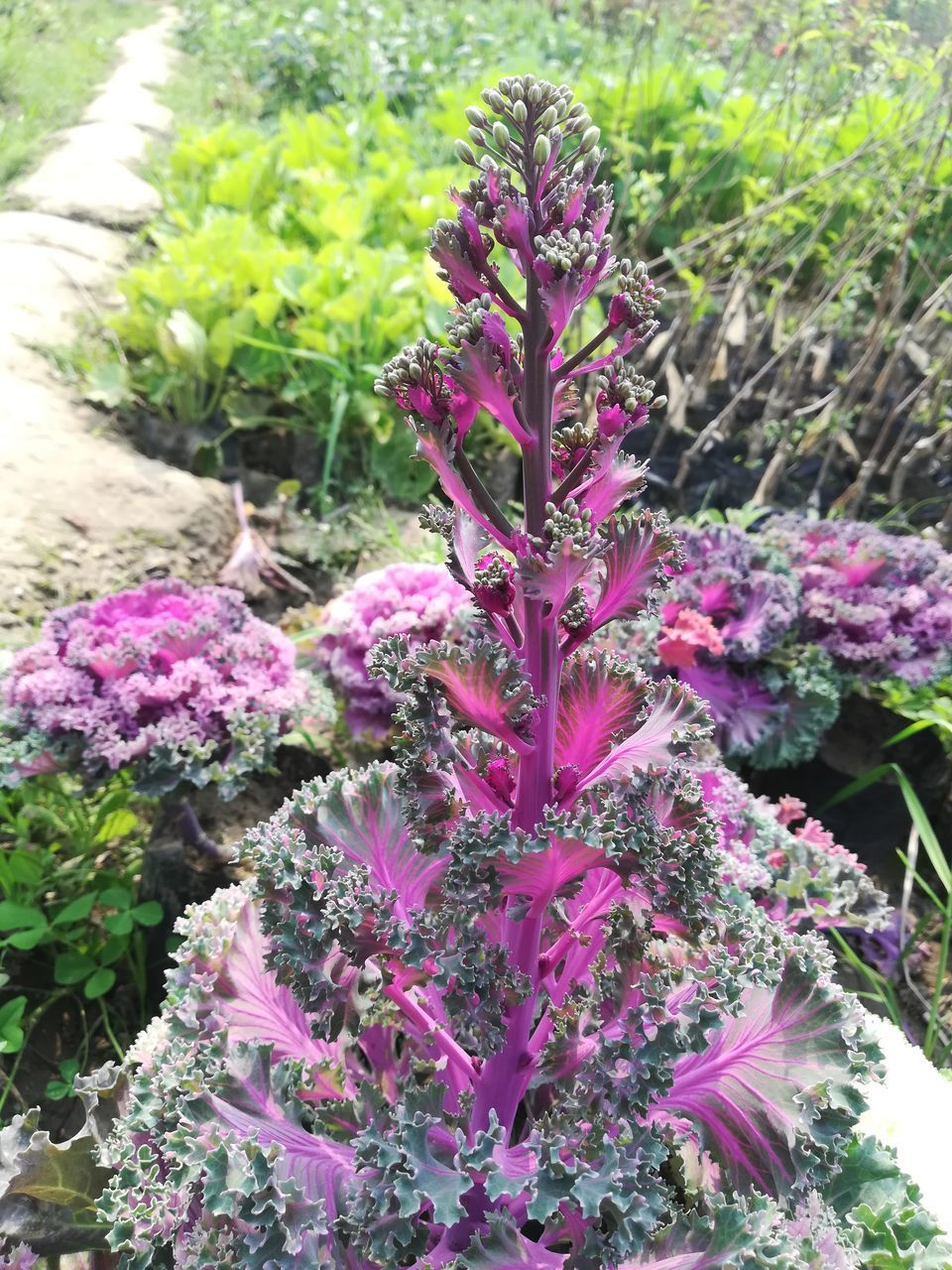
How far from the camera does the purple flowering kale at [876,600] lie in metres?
3.02

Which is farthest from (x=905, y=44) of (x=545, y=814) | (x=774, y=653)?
(x=545, y=814)

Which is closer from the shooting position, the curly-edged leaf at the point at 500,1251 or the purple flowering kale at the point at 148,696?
the curly-edged leaf at the point at 500,1251

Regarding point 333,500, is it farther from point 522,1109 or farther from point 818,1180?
point 818,1180

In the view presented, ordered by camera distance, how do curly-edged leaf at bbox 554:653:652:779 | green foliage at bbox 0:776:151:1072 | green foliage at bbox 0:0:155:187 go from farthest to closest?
green foliage at bbox 0:0:155:187 → green foliage at bbox 0:776:151:1072 → curly-edged leaf at bbox 554:653:652:779

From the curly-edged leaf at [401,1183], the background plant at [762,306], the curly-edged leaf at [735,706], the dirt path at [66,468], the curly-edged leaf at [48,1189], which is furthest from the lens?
the background plant at [762,306]

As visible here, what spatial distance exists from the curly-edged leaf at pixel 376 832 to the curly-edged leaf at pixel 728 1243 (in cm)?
58

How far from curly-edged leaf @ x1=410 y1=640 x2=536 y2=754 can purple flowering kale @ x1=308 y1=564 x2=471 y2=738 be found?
4.96 feet

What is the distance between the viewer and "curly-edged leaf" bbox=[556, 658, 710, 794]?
122cm

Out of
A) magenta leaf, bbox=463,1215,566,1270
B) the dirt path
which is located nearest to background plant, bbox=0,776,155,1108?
the dirt path

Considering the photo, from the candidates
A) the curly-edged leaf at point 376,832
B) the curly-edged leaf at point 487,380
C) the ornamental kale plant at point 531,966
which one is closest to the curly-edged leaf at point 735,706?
the ornamental kale plant at point 531,966

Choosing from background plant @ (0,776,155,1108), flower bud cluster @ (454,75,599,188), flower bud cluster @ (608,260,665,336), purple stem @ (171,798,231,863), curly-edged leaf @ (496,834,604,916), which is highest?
flower bud cluster @ (454,75,599,188)

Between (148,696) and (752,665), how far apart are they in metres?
1.96

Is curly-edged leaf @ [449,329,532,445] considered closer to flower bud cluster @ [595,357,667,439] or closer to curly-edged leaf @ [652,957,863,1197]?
flower bud cluster @ [595,357,667,439]

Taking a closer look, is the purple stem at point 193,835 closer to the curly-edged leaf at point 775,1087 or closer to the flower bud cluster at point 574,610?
the curly-edged leaf at point 775,1087
